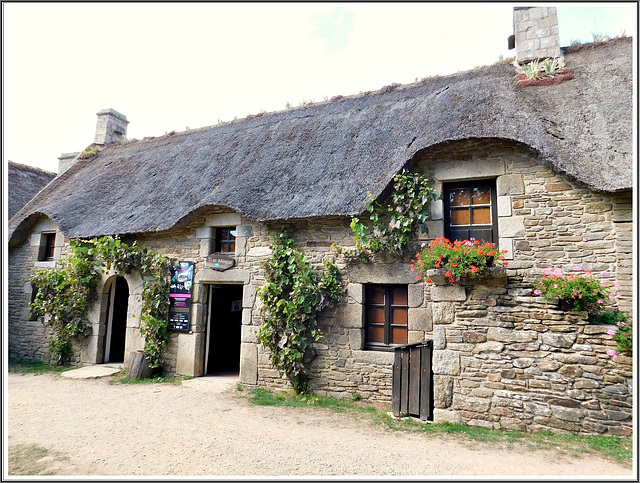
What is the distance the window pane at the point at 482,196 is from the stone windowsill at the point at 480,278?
1333 millimetres

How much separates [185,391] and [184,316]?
1.45 m

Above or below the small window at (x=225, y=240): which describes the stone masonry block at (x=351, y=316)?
below

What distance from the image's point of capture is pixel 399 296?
5.77 meters

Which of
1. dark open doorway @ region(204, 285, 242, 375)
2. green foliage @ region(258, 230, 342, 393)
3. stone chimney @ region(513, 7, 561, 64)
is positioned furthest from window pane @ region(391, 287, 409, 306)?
stone chimney @ region(513, 7, 561, 64)

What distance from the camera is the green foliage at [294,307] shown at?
5809 mm

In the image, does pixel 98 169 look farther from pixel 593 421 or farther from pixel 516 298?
pixel 593 421

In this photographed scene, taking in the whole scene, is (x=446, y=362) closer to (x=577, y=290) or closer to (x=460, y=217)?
(x=577, y=290)

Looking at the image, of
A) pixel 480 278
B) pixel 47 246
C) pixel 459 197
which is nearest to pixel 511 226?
pixel 459 197

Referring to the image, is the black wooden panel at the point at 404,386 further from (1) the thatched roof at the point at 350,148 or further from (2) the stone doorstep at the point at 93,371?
(2) the stone doorstep at the point at 93,371

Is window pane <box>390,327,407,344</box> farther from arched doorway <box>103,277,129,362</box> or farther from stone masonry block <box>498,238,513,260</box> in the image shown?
arched doorway <box>103,277,129,362</box>

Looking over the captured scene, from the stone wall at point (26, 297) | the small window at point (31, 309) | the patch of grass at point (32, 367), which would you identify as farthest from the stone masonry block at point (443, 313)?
the small window at point (31, 309)

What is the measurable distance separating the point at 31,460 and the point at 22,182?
11.6 meters

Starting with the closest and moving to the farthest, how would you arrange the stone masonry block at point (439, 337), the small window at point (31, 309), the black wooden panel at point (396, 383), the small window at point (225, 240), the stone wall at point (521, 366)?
the stone wall at point (521, 366), the stone masonry block at point (439, 337), the black wooden panel at point (396, 383), the small window at point (225, 240), the small window at point (31, 309)

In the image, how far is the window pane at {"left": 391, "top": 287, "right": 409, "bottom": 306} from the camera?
5.73 m
